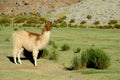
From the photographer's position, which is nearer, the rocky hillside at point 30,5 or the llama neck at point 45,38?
the llama neck at point 45,38

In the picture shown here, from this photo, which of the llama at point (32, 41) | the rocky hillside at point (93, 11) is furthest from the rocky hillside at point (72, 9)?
the llama at point (32, 41)

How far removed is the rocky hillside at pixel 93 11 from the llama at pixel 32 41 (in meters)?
40.4

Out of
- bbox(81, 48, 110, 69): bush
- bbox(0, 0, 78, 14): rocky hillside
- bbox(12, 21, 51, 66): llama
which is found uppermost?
bbox(12, 21, 51, 66): llama

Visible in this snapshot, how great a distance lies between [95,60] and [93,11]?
1956 inches

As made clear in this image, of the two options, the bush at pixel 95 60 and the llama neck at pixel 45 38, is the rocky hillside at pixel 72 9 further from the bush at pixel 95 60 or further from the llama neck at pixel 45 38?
the llama neck at pixel 45 38

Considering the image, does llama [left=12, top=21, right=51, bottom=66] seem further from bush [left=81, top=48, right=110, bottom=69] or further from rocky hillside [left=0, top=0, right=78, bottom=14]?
rocky hillside [left=0, top=0, right=78, bottom=14]

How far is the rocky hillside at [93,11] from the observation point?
6288 cm

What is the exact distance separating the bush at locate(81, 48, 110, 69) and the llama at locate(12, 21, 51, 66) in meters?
1.78

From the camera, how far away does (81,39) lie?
36781 mm

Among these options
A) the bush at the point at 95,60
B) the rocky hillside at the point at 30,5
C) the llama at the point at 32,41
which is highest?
the llama at the point at 32,41

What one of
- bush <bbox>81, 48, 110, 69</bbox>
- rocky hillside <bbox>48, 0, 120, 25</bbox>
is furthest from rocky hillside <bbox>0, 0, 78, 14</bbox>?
bush <bbox>81, 48, 110, 69</bbox>

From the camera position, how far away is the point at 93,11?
68.5m

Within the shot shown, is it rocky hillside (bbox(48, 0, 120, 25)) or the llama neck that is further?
rocky hillside (bbox(48, 0, 120, 25))

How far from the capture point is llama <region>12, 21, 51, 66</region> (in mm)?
19047
